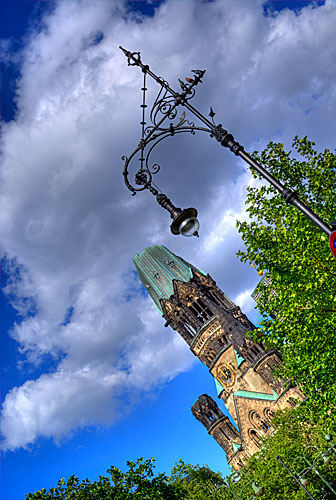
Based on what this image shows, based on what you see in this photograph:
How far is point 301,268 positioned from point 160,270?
199 feet

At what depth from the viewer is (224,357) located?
57.9 meters

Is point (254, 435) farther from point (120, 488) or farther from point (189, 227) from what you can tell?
point (189, 227)

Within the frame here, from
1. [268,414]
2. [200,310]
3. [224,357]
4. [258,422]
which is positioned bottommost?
[268,414]

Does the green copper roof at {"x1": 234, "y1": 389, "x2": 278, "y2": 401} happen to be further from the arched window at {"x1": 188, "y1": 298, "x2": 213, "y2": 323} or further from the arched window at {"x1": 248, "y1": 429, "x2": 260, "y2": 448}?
the arched window at {"x1": 188, "y1": 298, "x2": 213, "y2": 323}

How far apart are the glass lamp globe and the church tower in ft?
129

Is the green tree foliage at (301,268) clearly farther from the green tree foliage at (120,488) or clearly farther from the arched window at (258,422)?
the arched window at (258,422)

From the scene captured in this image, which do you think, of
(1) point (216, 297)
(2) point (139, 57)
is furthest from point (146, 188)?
(1) point (216, 297)

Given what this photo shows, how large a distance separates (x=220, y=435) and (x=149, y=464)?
35456 millimetres

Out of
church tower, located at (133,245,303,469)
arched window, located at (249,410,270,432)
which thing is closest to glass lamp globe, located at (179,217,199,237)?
church tower, located at (133,245,303,469)

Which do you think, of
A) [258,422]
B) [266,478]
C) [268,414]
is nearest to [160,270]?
[258,422]

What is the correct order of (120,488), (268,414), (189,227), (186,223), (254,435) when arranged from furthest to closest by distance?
(254,435) → (268,414) → (120,488) → (189,227) → (186,223)

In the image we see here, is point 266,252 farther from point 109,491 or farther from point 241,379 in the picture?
point 241,379

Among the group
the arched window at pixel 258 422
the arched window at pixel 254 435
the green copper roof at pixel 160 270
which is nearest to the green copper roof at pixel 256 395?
the arched window at pixel 258 422

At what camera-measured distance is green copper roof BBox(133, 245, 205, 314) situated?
69250 millimetres
